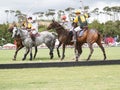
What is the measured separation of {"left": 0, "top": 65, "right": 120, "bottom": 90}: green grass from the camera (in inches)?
409

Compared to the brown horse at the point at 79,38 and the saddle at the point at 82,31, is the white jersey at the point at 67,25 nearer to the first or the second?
the brown horse at the point at 79,38

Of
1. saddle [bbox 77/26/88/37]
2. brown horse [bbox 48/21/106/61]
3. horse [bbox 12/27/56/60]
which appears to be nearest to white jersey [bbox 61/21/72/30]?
brown horse [bbox 48/21/106/61]

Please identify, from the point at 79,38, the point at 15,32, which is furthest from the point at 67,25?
the point at 15,32

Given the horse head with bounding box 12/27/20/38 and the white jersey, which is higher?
the white jersey

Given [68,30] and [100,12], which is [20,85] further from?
[100,12]

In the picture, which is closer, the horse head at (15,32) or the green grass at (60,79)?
the green grass at (60,79)

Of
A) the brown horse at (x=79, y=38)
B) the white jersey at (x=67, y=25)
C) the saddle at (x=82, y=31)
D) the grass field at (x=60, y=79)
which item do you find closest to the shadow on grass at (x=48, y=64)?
the grass field at (x=60, y=79)

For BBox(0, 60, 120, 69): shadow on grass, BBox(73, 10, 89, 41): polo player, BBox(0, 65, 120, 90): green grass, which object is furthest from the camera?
BBox(73, 10, 89, 41): polo player

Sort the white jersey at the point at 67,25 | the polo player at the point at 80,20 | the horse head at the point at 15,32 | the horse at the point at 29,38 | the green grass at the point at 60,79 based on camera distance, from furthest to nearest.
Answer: the horse at the point at 29,38, the horse head at the point at 15,32, the white jersey at the point at 67,25, the polo player at the point at 80,20, the green grass at the point at 60,79

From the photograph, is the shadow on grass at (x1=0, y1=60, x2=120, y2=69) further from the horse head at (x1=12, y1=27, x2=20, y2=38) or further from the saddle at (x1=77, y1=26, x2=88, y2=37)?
the horse head at (x1=12, y1=27, x2=20, y2=38)

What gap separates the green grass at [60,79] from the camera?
10.4 meters

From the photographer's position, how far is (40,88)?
33.4 ft

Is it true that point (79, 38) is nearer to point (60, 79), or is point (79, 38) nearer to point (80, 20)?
point (80, 20)

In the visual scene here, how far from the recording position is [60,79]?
12.0 m
